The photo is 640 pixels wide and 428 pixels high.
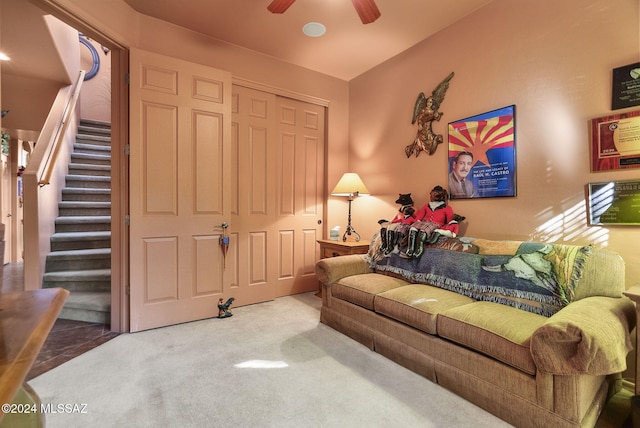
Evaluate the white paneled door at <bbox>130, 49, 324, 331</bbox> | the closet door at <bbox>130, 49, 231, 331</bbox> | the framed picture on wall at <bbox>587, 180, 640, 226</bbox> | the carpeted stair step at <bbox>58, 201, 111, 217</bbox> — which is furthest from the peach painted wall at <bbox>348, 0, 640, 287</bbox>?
the carpeted stair step at <bbox>58, 201, 111, 217</bbox>

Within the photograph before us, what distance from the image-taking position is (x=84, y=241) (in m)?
3.47

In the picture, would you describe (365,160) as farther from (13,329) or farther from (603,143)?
(13,329)

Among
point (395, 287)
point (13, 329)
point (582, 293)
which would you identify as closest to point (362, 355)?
point (395, 287)

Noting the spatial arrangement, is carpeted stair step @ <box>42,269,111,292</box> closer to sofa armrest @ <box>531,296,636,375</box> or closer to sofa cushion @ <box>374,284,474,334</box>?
sofa cushion @ <box>374,284,474,334</box>

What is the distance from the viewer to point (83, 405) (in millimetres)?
1659

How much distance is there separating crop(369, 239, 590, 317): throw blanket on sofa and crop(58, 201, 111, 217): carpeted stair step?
4.06 metres

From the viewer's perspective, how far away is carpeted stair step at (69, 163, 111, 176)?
4.27m

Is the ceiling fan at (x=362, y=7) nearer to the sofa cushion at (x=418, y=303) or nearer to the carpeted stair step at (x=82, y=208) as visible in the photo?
the sofa cushion at (x=418, y=303)

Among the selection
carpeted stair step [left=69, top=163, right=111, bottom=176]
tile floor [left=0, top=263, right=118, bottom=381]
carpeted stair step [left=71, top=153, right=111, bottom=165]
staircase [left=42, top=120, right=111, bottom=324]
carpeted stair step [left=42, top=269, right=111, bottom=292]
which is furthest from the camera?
carpeted stair step [left=71, top=153, right=111, bottom=165]

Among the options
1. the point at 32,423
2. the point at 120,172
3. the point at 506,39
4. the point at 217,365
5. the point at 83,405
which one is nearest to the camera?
the point at 32,423

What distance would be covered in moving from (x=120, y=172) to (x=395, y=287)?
2654 mm

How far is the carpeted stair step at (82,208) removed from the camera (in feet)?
12.3

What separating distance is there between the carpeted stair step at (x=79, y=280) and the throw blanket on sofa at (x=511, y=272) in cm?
324

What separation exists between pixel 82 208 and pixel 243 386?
3538 mm
